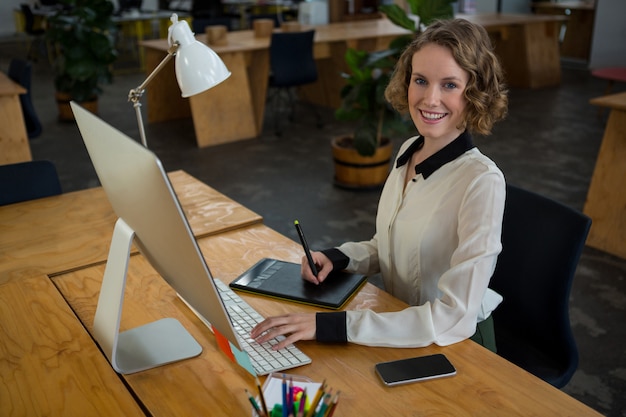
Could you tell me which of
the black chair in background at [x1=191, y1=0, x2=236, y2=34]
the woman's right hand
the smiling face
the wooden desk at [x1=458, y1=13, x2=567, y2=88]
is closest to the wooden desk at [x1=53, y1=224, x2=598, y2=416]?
the woman's right hand

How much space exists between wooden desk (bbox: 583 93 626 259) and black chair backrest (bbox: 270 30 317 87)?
2.80m

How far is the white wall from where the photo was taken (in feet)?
25.7

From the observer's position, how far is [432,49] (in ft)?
4.77

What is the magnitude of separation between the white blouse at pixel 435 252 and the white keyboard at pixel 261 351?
126 millimetres

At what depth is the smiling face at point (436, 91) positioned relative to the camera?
1.44 meters

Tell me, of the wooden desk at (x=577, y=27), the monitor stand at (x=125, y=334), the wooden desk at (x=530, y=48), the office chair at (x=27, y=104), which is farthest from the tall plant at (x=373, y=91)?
the wooden desk at (x=577, y=27)

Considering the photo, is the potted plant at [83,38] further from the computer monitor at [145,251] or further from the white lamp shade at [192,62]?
the computer monitor at [145,251]

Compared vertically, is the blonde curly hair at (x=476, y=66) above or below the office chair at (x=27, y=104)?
above

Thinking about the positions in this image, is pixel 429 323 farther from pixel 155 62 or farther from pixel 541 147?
pixel 155 62

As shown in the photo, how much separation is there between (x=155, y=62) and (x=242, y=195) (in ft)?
7.23

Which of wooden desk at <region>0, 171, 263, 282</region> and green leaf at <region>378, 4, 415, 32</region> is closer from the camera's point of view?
wooden desk at <region>0, 171, 263, 282</region>

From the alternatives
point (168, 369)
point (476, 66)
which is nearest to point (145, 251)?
point (168, 369)

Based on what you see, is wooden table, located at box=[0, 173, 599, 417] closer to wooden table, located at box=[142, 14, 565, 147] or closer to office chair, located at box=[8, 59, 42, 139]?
office chair, located at box=[8, 59, 42, 139]

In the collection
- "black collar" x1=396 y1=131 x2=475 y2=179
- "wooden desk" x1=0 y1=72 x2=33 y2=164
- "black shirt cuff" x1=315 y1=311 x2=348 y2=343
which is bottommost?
"wooden desk" x1=0 y1=72 x2=33 y2=164
